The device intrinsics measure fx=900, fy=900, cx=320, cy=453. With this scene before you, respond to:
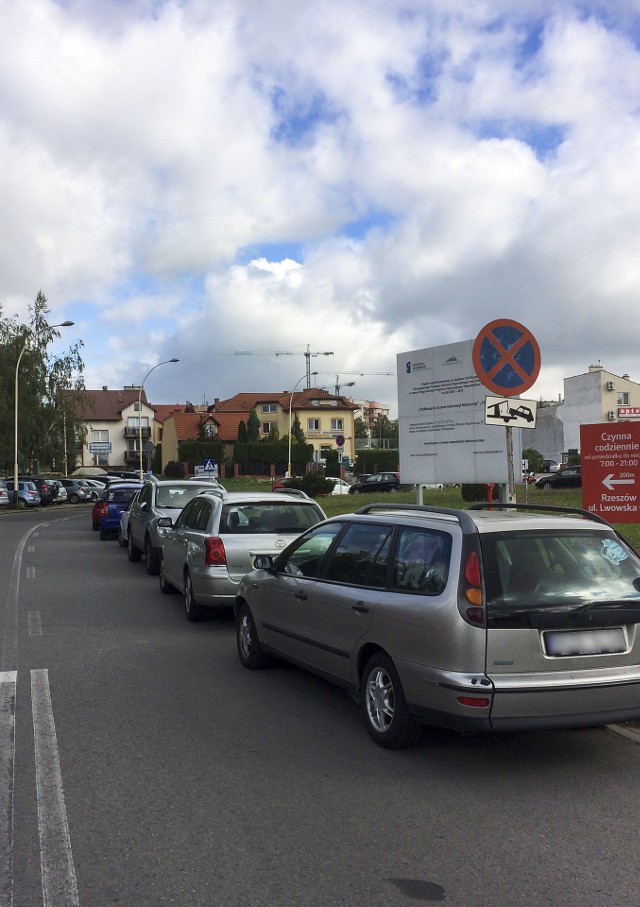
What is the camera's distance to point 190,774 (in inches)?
201

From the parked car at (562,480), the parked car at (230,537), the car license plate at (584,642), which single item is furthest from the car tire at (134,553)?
the parked car at (562,480)

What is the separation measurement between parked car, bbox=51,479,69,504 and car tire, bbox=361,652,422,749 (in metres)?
47.3

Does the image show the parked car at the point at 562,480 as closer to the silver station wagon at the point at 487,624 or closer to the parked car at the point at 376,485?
the parked car at the point at 376,485

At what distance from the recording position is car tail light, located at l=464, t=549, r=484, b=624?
5000mm

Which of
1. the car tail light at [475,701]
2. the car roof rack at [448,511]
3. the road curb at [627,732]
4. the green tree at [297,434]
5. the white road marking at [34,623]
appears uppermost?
the green tree at [297,434]

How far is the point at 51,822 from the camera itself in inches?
171

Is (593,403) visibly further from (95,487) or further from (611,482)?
(611,482)

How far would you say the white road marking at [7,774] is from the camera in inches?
148

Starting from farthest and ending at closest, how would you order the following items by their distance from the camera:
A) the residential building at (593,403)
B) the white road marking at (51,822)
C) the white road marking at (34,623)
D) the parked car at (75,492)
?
1. the residential building at (593,403)
2. the parked car at (75,492)
3. the white road marking at (34,623)
4. the white road marking at (51,822)

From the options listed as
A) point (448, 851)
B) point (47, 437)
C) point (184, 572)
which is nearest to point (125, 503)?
point (184, 572)

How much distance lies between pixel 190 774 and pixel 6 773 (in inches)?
41.0

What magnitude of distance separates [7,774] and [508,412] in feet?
18.2

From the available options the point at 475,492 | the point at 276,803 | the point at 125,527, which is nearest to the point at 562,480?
the point at 475,492

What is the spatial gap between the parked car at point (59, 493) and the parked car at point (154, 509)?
1368 inches
